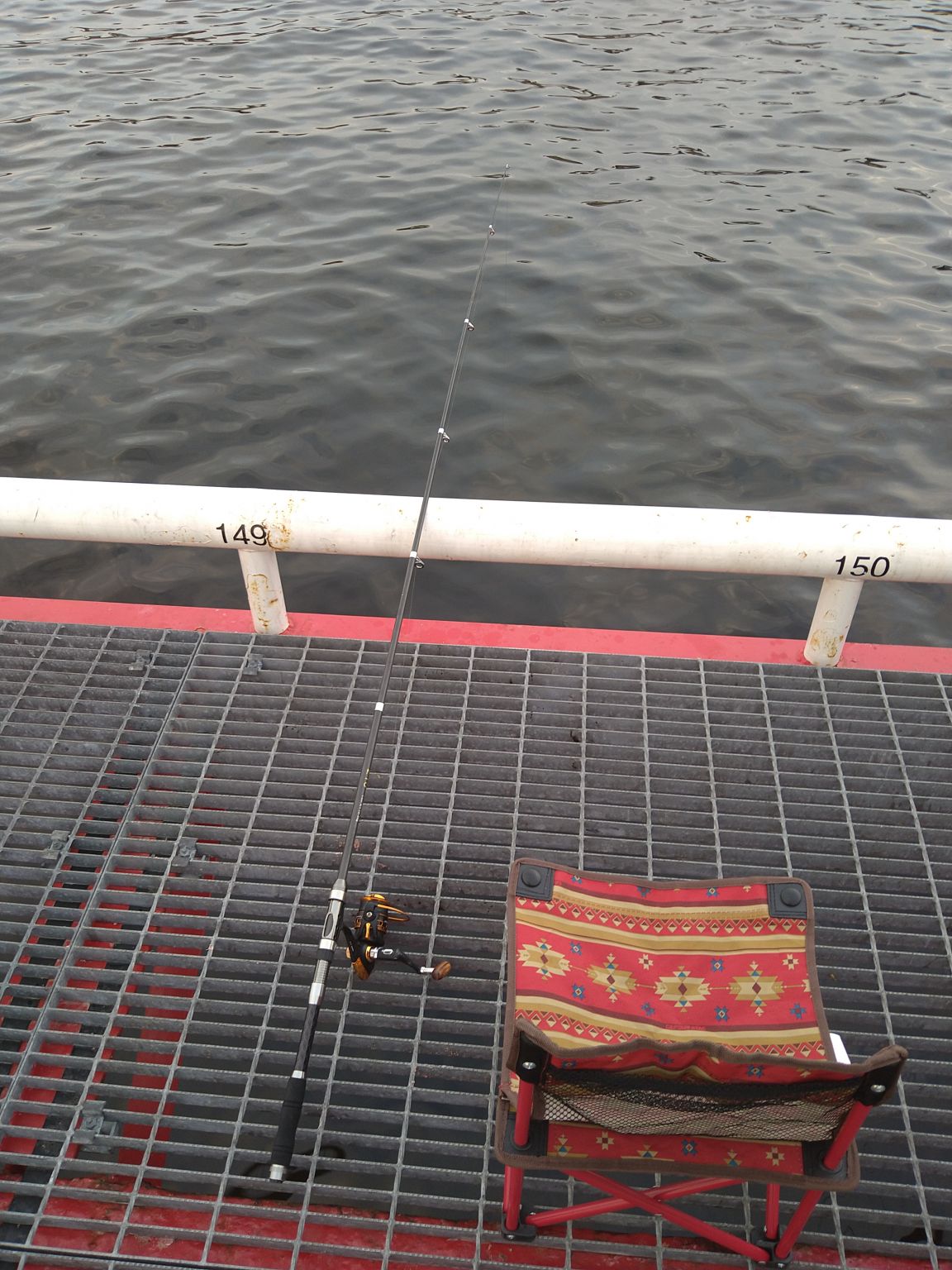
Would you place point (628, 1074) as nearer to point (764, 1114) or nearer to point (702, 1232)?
point (764, 1114)

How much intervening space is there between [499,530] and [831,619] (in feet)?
4.60

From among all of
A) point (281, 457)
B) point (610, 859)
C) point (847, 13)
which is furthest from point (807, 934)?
point (847, 13)

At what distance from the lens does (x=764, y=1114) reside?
6.56 ft

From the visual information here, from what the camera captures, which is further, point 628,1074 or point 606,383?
point 606,383

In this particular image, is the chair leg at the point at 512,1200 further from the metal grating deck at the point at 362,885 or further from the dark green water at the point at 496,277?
the dark green water at the point at 496,277

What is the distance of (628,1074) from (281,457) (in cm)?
599

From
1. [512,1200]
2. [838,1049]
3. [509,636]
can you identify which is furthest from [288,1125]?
[509,636]

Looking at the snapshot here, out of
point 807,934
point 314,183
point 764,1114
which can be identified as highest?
point 764,1114

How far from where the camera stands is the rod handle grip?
2270 mm

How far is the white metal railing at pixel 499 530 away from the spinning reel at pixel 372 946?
131 cm

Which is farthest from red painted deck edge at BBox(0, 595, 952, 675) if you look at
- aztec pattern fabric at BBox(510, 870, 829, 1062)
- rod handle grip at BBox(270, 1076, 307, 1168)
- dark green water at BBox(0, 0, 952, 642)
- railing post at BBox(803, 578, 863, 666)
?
rod handle grip at BBox(270, 1076, 307, 1168)

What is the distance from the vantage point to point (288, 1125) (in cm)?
233

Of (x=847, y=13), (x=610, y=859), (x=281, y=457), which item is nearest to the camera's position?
(x=610, y=859)

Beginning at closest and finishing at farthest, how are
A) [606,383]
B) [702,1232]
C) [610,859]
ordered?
[702,1232], [610,859], [606,383]
